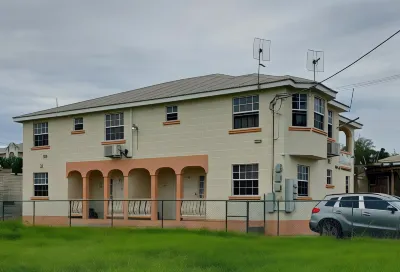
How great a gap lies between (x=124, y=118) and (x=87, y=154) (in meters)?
3.12

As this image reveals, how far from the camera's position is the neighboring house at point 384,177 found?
36.4 metres

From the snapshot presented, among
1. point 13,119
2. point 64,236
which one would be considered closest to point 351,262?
point 64,236

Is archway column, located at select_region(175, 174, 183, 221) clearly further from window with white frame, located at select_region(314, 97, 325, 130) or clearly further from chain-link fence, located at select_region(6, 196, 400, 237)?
window with white frame, located at select_region(314, 97, 325, 130)

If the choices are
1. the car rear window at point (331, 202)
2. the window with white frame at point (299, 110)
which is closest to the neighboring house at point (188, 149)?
the window with white frame at point (299, 110)

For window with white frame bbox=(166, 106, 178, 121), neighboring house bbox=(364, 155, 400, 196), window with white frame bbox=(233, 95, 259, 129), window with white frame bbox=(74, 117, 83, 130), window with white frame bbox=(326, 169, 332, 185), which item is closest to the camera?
window with white frame bbox=(233, 95, 259, 129)

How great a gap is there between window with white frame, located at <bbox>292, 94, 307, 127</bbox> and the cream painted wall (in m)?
0.27

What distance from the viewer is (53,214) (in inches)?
1202

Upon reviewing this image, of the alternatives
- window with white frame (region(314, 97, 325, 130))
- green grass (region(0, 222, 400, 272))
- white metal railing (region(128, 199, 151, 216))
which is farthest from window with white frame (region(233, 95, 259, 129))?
green grass (region(0, 222, 400, 272))

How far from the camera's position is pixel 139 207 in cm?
2778

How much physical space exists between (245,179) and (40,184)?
1351cm

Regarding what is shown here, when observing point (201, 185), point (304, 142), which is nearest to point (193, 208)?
point (201, 185)

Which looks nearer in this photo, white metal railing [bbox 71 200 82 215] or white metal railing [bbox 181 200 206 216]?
white metal railing [bbox 181 200 206 216]

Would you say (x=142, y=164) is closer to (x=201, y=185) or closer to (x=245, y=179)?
(x=201, y=185)

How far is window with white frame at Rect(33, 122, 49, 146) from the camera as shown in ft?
104
